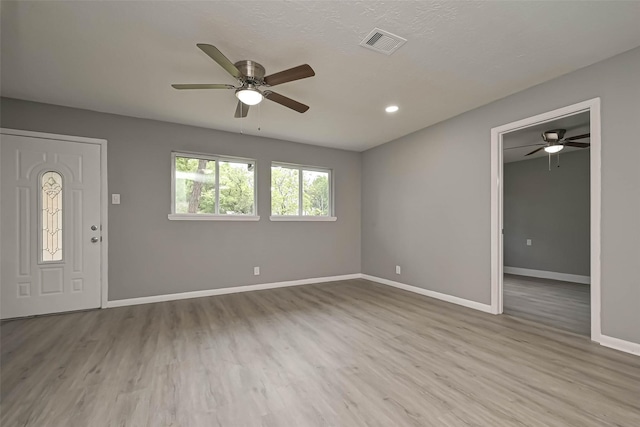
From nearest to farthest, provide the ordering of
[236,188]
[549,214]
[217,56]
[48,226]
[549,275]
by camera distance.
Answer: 1. [217,56]
2. [48,226]
3. [236,188]
4. [549,275]
5. [549,214]

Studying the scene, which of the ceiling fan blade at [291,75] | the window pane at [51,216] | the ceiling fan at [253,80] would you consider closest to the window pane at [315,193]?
the ceiling fan at [253,80]

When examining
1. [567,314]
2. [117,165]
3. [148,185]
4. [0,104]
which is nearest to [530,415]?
[567,314]

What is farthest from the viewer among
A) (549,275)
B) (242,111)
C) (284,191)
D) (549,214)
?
(549,214)

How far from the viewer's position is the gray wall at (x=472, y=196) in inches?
97.1

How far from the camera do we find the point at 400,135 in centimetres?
488

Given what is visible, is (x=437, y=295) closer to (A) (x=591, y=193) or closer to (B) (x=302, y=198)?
(A) (x=591, y=193)

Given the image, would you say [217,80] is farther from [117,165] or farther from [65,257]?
[65,257]

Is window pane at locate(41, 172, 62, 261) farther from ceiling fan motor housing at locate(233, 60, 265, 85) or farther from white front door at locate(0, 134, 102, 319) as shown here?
ceiling fan motor housing at locate(233, 60, 265, 85)

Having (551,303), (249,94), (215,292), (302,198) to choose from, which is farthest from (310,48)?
(551,303)

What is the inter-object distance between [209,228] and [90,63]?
8.13 ft

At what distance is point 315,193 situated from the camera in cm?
555

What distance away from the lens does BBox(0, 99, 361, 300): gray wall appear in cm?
380

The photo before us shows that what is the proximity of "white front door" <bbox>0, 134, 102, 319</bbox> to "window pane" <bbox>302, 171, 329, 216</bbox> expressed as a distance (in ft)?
10.5

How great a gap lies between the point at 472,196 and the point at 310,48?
2800 mm
